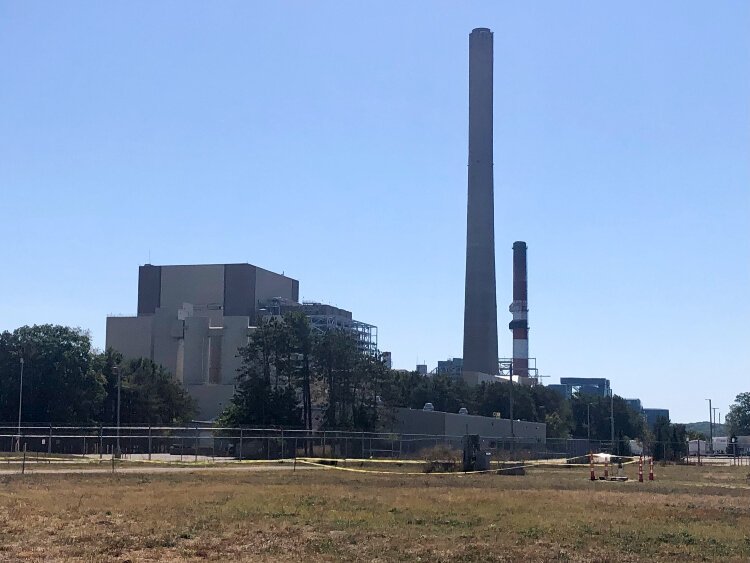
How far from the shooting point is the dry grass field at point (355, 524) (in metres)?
16.2

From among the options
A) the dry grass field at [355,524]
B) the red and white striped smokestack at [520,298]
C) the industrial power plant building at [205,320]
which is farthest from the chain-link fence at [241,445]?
the red and white striped smokestack at [520,298]

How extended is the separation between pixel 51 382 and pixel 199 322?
32.2 metres

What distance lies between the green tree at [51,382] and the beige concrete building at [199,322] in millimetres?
21795

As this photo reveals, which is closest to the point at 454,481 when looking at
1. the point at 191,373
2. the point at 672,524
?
the point at 672,524

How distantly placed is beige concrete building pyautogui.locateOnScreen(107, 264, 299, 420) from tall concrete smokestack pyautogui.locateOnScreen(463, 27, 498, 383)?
28563mm

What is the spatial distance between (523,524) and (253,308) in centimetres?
11540

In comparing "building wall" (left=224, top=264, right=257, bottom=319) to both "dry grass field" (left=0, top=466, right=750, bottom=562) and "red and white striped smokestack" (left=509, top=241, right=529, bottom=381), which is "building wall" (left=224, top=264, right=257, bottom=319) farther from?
"dry grass field" (left=0, top=466, right=750, bottom=562)

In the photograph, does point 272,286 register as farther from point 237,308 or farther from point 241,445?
point 241,445

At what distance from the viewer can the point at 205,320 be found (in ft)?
407

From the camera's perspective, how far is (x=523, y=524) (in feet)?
66.1

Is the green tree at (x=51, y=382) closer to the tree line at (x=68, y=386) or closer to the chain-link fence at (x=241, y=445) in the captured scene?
the tree line at (x=68, y=386)

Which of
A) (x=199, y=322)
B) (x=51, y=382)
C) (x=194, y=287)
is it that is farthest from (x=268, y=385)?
(x=194, y=287)

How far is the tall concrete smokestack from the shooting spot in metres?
123

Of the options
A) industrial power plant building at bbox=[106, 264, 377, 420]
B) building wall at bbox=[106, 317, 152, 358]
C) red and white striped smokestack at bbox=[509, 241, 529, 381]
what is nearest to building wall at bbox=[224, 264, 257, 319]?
industrial power plant building at bbox=[106, 264, 377, 420]
